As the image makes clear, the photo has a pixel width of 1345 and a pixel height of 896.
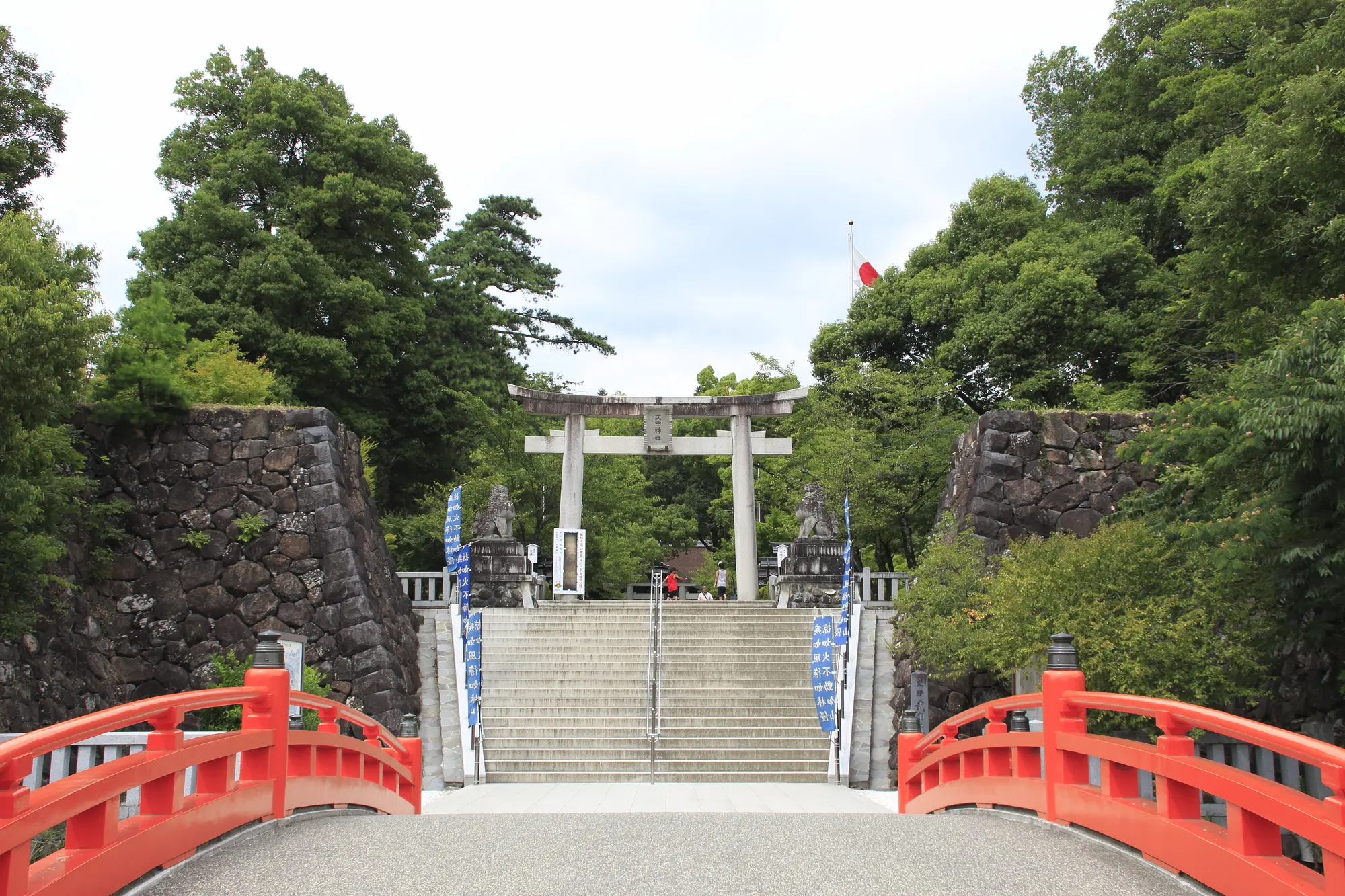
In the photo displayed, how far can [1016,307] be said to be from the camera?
19.6m

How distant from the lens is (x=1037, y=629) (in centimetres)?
908

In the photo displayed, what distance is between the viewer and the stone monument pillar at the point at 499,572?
705 inches

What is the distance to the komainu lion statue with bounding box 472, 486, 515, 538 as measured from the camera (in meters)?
18.4

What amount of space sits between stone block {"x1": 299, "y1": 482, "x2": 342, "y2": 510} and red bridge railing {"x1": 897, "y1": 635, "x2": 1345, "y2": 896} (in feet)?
30.4

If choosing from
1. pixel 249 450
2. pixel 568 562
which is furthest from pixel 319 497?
pixel 568 562

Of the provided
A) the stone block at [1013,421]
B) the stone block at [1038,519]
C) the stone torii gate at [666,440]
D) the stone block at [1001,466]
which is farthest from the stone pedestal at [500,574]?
the stone block at [1038,519]

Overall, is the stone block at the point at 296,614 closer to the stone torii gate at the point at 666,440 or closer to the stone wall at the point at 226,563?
the stone wall at the point at 226,563

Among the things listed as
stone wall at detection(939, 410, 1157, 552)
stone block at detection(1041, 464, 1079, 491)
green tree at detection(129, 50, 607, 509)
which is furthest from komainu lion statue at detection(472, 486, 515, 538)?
stone block at detection(1041, 464, 1079, 491)

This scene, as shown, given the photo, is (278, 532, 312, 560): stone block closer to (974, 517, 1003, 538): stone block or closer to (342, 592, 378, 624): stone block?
(342, 592, 378, 624): stone block

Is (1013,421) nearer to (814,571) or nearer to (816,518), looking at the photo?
(816,518)

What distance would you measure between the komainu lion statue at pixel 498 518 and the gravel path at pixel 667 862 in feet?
43.0

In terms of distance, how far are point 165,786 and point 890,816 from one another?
396 centimetres

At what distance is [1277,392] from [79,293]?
10.2 meters

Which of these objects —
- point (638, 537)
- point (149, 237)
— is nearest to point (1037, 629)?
point (149, 237)
